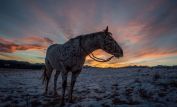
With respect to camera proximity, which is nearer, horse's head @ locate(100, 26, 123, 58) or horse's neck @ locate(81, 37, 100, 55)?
horse's head @ locate(100, 26, 123, 58)

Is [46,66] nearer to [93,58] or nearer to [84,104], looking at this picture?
[93,58]

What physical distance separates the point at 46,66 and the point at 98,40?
424cm

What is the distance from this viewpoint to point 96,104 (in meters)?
5.69

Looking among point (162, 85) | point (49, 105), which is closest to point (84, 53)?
point (49, 105)

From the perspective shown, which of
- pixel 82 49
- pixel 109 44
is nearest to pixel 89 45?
pixel 82 49

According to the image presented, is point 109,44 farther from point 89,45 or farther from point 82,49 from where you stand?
point 82,49

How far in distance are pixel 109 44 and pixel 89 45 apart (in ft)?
2.60

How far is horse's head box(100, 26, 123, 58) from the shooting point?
598cm

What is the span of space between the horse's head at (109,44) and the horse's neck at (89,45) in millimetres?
257

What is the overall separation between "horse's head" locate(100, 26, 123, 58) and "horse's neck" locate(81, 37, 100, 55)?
26 cm

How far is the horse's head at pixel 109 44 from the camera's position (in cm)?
598

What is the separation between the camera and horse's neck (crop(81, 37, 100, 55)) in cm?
618

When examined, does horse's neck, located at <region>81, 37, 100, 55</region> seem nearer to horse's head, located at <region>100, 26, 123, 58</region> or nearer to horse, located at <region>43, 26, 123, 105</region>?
horse, located at <region>43, 26, 123, 105</region>

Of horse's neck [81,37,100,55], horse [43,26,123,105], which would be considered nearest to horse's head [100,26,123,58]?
horse [43,26,123,105]
